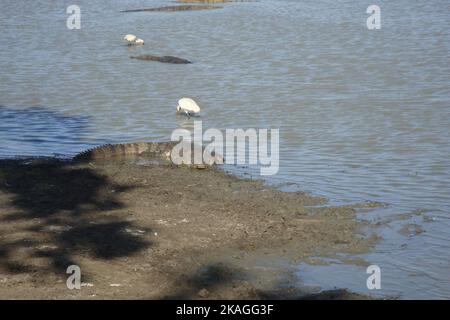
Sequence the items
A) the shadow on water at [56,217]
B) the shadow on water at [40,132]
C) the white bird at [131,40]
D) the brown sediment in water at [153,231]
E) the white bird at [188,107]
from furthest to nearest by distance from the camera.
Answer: the white bird at [131,40] < the white bird at [188,107] < the shadow on water at [40,132] < the shadow on water at [56,217] < the brown sediment in water at [153,231]

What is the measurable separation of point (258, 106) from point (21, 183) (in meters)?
5.93

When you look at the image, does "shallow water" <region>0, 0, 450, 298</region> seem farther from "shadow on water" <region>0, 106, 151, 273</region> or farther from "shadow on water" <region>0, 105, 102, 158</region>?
"shadow on water" <region>0, 106, 151, 273</region>

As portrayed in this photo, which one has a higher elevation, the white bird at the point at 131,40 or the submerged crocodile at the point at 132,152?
the white bird at the point at 131,40

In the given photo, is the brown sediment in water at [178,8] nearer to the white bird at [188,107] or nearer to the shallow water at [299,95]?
the shallow water at [299,95]

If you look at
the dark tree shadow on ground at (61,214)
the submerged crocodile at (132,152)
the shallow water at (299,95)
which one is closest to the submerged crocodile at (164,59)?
the shallow water at (299,95)

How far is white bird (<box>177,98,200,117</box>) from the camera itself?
13.0 metres

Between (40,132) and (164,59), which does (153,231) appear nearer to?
(40,132)

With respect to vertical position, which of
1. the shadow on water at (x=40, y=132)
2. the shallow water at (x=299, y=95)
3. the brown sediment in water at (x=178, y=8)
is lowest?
the shadow on water at (x=40, y=132)

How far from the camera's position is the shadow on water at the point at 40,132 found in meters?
11.1

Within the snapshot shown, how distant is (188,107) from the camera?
13016 mm

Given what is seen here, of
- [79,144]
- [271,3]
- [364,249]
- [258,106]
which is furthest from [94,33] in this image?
[364,249]

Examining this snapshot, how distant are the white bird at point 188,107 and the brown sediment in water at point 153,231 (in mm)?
3295

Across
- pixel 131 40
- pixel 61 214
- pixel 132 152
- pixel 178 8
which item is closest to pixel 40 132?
pixel 132 152

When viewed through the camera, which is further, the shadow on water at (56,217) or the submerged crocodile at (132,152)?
the submerged crocodile at (132,152)
